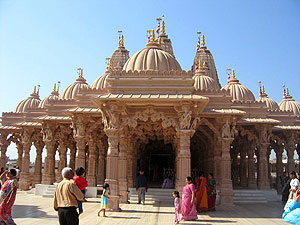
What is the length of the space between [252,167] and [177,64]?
1027cm

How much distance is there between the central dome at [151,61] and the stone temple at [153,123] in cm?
4

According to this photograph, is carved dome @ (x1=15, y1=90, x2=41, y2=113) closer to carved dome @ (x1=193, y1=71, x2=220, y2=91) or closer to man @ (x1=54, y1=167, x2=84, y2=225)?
carved dome @ (x1=193, y1=71, x2=220, y2=91)

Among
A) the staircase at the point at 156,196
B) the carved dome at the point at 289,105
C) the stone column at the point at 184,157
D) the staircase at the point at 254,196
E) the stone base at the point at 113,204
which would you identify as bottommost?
the staircase at the point at 254,196

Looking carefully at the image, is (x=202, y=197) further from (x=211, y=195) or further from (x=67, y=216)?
(x=67, y=216)

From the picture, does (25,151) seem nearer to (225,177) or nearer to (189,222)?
(225,177)

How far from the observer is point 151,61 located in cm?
1377

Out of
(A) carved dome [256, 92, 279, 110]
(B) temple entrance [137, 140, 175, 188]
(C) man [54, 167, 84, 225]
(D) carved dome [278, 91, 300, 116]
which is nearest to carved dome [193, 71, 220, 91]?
(A) carved dome [256, 92, 279, 110]

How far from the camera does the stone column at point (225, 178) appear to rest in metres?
14.2

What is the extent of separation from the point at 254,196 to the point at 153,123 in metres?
7.55

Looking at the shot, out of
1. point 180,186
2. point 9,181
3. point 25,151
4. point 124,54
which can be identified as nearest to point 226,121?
point 180,186

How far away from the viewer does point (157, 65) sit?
44.9ft

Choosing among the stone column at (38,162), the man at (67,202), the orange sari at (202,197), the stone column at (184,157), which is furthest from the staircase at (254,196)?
the stone column at (38,162)

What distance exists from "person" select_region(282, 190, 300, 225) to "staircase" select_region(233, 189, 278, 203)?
28.9ft

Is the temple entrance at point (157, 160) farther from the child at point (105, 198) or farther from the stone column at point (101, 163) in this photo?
the child at point (105, 198)
